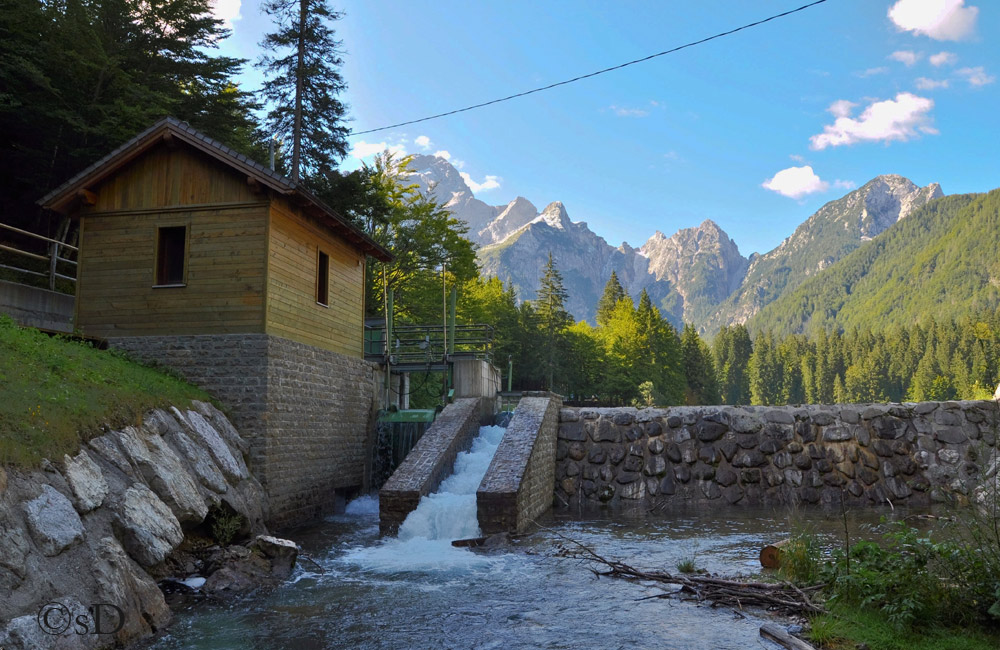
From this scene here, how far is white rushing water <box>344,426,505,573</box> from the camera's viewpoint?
10.5 metres

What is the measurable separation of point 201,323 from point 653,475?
1058cm

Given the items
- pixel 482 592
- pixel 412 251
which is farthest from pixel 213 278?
pixel 412 251

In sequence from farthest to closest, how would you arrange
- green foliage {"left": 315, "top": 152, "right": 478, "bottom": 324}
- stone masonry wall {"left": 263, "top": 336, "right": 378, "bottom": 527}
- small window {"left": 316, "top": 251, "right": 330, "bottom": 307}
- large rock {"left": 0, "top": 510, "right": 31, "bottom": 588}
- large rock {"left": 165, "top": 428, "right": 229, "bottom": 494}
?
green foliage {"left": 315, "top": 152, "right": 478, "bottom": 324}, small window {"left": 316, "top": 251, "right": 330, "bottom": 307}, stone masonry wall {"left": 263, "top": 336, "right": 378, "bottom": 527}, large rock {"left": 165, "top": 428, "right": 229, "bottom": 494}, large rock {"left": 0, "top": 510, "right": 31, "bottom": 588}

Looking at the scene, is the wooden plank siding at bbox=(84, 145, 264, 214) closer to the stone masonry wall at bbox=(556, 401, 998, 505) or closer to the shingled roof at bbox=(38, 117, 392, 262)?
the shingled roof at bbox=(38, 117, 392, 262)

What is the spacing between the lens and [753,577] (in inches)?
343

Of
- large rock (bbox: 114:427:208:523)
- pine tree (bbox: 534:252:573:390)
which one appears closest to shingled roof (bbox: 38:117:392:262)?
large rock (bbox: 114:427:208:523)

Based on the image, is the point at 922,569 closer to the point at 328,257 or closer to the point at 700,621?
the point at 700,621

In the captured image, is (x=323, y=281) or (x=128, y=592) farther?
(x=323, y=281)

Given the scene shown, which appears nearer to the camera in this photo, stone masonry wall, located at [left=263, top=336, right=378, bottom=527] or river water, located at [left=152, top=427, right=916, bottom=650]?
river water, located at [left=152, top=427, right=916, bottom=650]

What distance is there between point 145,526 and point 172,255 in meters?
7.45

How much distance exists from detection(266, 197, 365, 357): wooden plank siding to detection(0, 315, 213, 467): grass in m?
2.31

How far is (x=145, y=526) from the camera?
828cm

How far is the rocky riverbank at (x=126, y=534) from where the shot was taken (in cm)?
Answer: 611

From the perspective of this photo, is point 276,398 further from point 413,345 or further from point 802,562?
point 413,345
